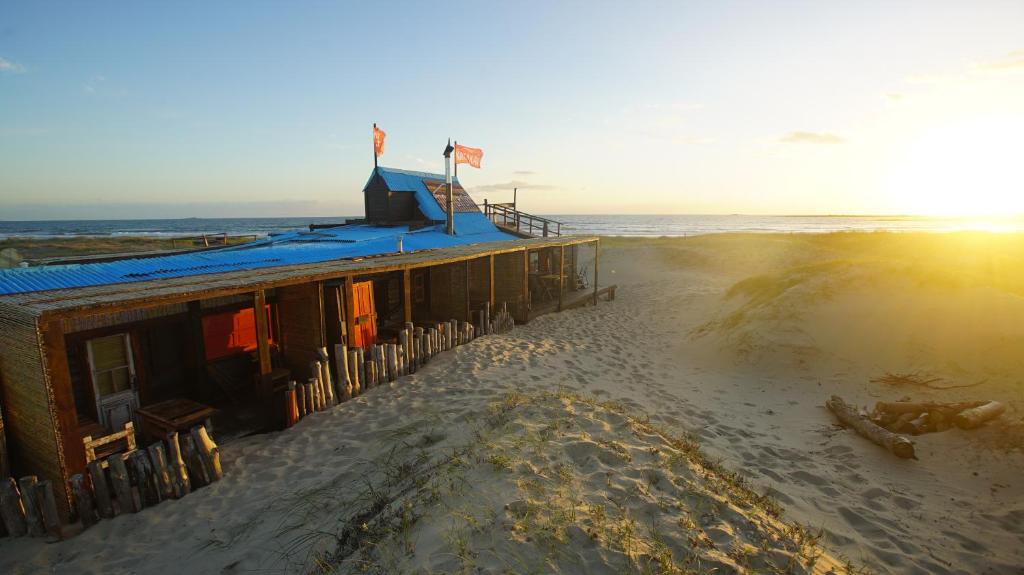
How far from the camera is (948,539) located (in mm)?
5129

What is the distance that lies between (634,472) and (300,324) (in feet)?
23.8

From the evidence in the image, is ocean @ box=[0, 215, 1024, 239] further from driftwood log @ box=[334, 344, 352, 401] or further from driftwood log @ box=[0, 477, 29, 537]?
driftwood log @ box=[0, 477, 29, 537]

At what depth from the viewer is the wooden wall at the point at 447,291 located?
13727 mm

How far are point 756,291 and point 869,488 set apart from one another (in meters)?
11.5

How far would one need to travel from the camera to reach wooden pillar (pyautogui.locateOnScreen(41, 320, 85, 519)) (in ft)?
16.5

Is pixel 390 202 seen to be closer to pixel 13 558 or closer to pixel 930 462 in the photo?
pixel 13 558

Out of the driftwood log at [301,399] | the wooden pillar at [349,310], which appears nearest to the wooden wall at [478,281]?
the wooden pillar at [349,310]

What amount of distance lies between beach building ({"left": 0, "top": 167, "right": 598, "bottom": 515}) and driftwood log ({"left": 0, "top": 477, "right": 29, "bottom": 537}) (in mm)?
334

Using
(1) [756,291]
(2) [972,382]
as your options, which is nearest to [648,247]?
(1) [756,291]

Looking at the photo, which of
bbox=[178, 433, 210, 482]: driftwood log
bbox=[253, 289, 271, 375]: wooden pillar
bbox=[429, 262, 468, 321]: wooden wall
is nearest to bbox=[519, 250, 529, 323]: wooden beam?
bbox=[429, 262, 468, 321]: wooden wall

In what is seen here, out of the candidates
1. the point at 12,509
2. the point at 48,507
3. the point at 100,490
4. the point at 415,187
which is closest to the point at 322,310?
the point at 100,490

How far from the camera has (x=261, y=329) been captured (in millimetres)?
7504

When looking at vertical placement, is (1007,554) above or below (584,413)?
below

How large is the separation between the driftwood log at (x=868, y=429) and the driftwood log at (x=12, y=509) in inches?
457
